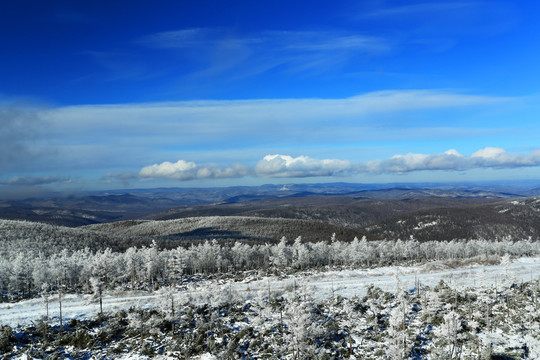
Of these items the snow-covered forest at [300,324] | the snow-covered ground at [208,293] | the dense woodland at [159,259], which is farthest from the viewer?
the dense woodland at [159,259]

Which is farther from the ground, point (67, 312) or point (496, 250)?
point (67, 312)

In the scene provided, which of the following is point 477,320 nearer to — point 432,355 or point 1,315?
point 432,355

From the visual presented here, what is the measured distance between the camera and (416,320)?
5353 centimetres

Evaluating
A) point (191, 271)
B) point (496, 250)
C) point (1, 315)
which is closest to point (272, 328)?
point (1, 315)

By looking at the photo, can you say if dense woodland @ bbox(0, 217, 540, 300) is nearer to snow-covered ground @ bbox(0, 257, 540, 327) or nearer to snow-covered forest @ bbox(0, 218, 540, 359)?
snow-covered ground @ bbox(0, 257, 540, 327)

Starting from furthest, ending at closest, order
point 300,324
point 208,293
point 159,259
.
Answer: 1. point 159,259
2. point 208,293
3. point 300,324

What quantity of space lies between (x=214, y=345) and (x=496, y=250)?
146m

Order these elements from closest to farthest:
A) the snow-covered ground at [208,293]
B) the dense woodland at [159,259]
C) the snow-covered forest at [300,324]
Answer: the snow-covered forest at [300,324] → the snow-covered ground at [208,293] → the dense woodland at [159,259]

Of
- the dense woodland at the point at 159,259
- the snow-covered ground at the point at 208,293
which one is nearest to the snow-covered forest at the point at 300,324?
the snow-covered ground at the point at 208,293

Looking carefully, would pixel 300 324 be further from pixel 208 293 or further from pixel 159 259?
pixel 159 259

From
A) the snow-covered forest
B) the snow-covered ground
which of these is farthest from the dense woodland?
the snow-covered forest

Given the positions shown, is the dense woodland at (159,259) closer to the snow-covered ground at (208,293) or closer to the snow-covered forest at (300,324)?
the snow-covered ground at (208,293)

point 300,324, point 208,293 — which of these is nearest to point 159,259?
point 208,293

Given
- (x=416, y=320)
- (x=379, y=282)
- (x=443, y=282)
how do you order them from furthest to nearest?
(x=379, y=282), (x=443, y=282), (x=416, y=320)
